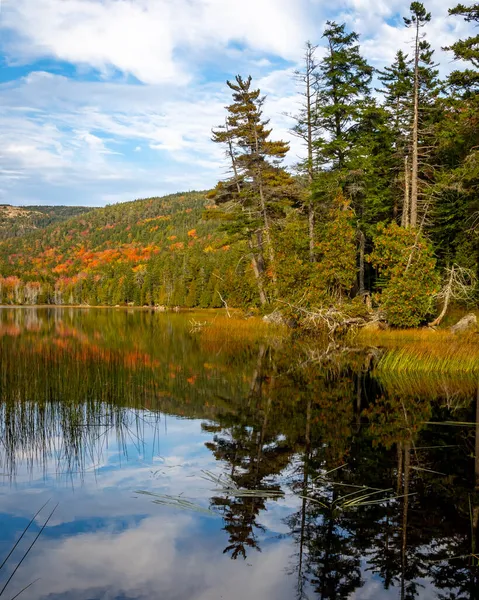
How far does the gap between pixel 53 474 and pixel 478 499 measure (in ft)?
17.5

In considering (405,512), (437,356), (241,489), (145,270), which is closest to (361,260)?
(437,356)

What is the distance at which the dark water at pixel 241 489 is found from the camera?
14.6 feet

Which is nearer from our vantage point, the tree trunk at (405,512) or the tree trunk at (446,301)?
the tree trunk at (405,512)

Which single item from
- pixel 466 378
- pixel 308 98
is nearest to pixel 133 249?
pixel 308 98

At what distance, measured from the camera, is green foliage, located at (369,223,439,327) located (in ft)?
69.2

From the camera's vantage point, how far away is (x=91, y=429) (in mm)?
8875

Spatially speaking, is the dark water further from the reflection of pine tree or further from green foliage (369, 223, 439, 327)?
green foliage (369, 223, 439, 327)

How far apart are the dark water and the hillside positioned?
21.1 meters

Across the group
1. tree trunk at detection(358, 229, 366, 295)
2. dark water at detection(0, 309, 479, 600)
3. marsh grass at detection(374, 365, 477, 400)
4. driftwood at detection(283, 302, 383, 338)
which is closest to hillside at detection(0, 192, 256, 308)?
tree trunk at detection(358, 229, 366, 295)

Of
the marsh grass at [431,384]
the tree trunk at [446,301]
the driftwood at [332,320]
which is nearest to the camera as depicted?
the marsh grass at [431,384]

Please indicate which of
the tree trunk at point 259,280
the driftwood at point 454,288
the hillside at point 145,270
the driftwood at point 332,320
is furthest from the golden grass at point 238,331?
the driftwood at point 454,288

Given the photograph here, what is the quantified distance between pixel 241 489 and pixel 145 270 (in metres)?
105

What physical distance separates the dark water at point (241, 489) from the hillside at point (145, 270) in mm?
21084

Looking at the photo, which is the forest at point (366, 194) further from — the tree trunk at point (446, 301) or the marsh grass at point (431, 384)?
the marsh grass at point (431, 384)
